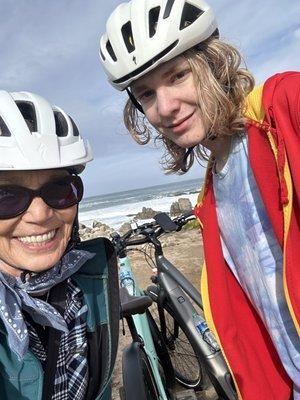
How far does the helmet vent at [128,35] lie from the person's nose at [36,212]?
1108 millimetres

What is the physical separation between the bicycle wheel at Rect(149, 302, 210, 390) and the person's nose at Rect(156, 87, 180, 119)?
2.41 meters

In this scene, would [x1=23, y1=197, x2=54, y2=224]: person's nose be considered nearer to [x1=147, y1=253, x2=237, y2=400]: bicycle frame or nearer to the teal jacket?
the teal jacket

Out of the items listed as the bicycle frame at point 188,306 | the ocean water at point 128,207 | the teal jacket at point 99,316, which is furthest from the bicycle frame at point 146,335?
the ocean water at point 128,207

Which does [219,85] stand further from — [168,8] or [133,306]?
[133,306]

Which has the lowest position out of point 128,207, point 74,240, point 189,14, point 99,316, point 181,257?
point 128,207

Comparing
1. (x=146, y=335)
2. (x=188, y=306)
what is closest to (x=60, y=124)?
(x=188, y=306)

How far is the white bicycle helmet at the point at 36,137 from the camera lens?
1.64 m

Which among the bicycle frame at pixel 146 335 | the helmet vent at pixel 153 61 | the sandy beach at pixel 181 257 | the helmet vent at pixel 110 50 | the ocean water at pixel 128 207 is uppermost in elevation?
the helmet vent at pixel 110 50

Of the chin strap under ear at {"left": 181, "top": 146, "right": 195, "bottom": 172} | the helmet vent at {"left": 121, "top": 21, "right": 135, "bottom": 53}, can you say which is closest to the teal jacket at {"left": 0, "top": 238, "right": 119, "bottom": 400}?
the chin strap under ear at {"left": 181, "top": 146, "right": 195, "bottom": 172}

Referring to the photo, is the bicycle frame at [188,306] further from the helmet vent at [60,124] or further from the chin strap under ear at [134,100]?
the helmet vent at [60,124]

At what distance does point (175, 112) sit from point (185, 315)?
208cm

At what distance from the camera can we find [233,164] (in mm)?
1887

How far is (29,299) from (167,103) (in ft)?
3.86

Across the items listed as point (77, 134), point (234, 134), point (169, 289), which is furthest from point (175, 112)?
point (169, 289)
